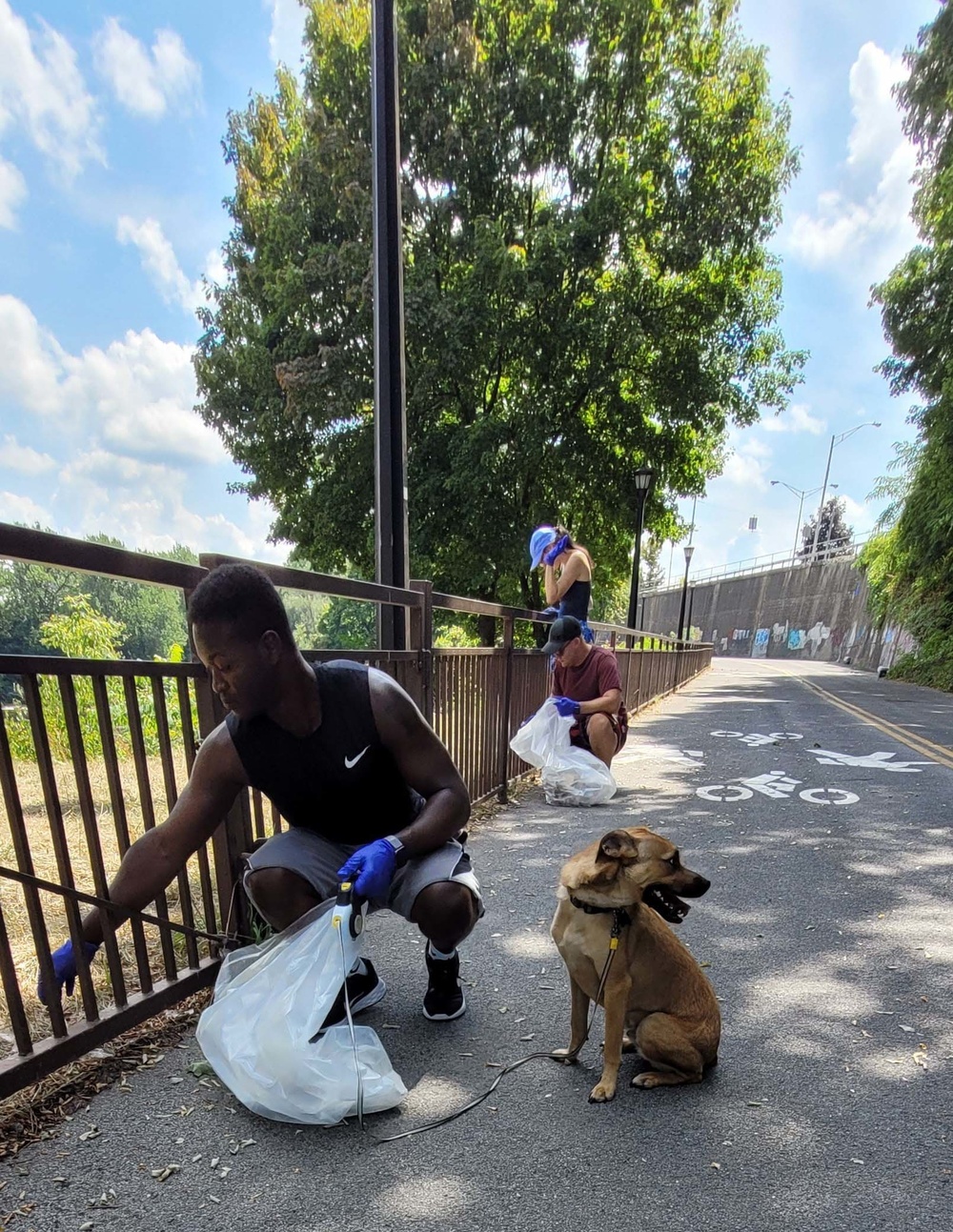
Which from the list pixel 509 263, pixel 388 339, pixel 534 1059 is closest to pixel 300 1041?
pixel 534 1059

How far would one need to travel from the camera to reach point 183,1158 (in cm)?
180

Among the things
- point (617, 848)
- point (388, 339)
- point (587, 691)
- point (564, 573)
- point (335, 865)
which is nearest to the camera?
point (617, 848)

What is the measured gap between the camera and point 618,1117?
1.97m

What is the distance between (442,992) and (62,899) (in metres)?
2.28

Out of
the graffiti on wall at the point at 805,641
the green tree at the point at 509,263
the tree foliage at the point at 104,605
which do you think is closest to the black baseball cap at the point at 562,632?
the tree foliage at the point at 104,605

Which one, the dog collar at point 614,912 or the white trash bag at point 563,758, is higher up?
the dog collar at point 614,912

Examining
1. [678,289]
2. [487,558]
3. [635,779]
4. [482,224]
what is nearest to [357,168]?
[482,224]

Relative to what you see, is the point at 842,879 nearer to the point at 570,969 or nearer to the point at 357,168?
the point at 570,969

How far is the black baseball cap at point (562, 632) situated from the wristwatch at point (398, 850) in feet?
11.0

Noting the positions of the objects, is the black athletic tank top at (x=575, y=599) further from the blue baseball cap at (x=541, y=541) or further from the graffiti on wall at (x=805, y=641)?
the graffiti on wall at (x=805, y=641)

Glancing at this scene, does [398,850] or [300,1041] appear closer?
[300,1041]

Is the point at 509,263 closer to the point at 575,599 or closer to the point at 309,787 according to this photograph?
the point at 575,599

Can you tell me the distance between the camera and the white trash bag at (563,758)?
212 inches

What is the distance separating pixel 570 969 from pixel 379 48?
19.7 feet
